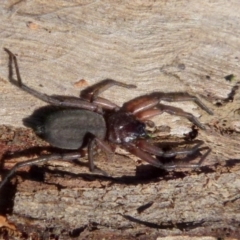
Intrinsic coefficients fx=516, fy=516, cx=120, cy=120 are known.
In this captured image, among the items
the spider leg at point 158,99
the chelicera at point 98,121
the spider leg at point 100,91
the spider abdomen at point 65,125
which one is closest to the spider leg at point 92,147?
the chelicera at point 98,121

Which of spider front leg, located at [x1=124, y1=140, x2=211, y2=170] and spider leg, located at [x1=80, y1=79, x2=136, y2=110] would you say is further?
spider front leg, located at [x1=124, y1=140, x2=211, y2=170]

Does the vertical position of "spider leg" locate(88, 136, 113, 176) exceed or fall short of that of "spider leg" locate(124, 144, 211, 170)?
it exceeds it

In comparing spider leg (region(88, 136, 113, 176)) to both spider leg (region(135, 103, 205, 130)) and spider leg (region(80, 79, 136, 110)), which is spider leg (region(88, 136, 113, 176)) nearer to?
spider leg (region(80, 79, 136, 110))

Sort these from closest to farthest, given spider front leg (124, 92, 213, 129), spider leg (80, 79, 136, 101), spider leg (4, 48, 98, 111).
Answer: spider leg (4, 48, 98, 111)
spider leg (80, 79, 136, 101)
spider front leg (124, 92, 213, 129)

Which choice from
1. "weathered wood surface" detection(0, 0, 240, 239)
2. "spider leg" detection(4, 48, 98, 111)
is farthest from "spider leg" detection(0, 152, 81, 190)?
"spider leg" detection(4, 48, 98, 111)

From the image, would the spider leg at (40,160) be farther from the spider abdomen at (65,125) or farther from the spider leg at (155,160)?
the spider leg at (155,160)

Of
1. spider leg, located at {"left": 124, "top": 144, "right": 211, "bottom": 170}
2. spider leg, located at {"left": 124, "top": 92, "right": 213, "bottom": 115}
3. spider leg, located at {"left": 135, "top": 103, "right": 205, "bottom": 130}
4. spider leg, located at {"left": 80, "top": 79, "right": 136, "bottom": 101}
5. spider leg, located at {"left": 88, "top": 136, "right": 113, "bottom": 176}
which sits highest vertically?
spider leg, located at {"left": 80, "top": 79, "right": 136, "bottom": 101}
